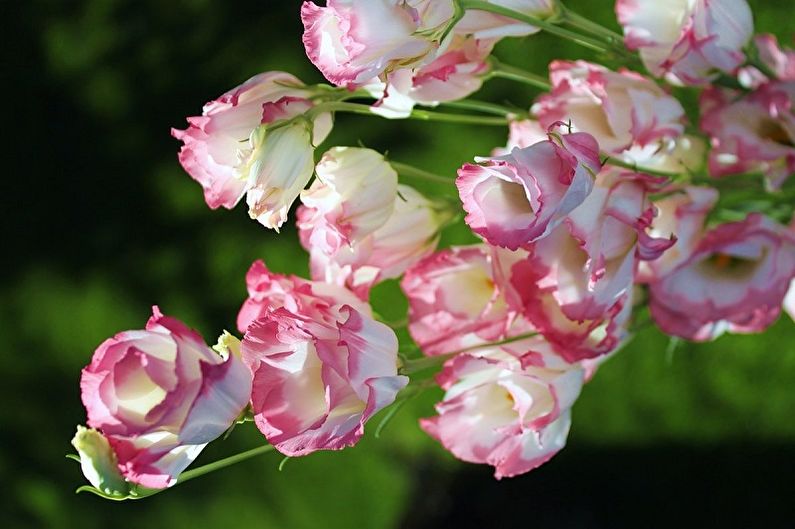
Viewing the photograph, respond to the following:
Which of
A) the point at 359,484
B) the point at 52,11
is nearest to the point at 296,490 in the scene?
the point at 359,484

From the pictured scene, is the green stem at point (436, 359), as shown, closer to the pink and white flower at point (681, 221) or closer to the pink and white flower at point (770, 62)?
the pink and white flower at point (681, 221)

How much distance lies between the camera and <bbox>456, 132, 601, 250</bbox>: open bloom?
1.16 feet

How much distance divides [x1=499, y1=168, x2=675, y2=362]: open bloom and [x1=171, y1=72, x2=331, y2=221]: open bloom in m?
0.10

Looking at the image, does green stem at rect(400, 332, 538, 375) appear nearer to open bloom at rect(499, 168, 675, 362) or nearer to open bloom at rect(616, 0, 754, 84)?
open bloom at rect(499, 168, 675, 362)

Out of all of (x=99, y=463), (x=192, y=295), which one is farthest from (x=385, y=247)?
(x=192, y=295)

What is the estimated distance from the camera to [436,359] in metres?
0.45

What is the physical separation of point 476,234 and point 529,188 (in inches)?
1.7

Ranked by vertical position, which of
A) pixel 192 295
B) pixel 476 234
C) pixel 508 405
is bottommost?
pixel 192 295

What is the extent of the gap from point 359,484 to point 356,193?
800mm

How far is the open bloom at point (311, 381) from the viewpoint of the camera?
1.17 feet

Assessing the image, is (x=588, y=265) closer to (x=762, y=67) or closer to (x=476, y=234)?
(x=476, y=234)

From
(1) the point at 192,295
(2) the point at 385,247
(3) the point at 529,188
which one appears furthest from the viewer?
(1) the point at 192,295

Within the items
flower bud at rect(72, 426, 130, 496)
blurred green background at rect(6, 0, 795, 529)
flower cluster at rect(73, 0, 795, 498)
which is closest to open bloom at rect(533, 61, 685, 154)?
flower cluster at rect(73, 0, 795, 498)

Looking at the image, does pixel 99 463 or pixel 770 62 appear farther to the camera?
pixel 770 62
